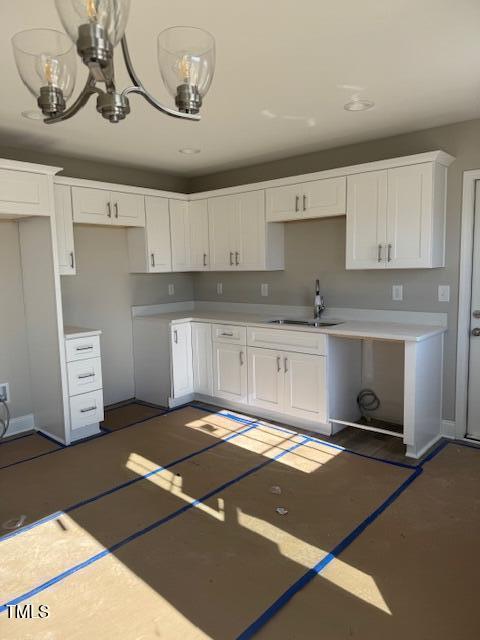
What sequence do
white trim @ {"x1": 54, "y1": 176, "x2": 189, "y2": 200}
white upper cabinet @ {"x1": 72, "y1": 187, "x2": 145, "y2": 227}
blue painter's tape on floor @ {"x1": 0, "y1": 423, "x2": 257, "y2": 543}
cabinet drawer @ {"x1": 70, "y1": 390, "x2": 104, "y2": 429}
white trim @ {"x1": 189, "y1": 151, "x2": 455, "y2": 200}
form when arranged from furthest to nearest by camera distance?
1. white upper cabinet @ {"x1": 72, "y1": 187, "x2": 145, "y2": 227}
2. white trim @ {"x1": 54, "y1": 176, "x2": 189, "y2": 200}
3. cabinet drawer @ {"x1": 70, "y1": 390, "x2": 104, "y2": 429}
4. white trim @ {"x1": 189, "y1": 151, "x2": 455, "y2": 200}
5. blue painter's tape on floor @ {"x1": 0, "y1": 423, "x2": 257, "y2": 543}

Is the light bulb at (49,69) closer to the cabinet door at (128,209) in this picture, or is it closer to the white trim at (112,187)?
the white trim at (112,187)

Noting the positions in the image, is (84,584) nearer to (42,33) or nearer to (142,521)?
(142,521)

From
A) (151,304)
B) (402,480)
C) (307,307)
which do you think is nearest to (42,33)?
(402,480)

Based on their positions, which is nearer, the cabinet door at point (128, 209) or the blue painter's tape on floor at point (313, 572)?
the blue painter's tape on floor at point (313, 572)

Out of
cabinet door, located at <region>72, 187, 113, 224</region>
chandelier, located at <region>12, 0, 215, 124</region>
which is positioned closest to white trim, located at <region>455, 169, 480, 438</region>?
chandelier, located at <region>12, 0, 215, 124</region>

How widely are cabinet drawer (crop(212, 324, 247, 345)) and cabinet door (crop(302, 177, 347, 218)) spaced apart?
1.17m

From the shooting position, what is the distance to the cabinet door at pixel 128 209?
4348 mm

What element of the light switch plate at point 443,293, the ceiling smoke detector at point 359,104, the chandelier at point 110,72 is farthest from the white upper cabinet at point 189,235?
the chandelier at point 110,72

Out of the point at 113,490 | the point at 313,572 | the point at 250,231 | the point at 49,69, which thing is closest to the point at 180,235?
the point at 250,231

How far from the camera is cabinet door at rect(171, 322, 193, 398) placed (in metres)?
4.56

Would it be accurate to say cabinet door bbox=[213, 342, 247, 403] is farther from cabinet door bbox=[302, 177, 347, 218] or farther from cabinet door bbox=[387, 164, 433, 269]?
cabinet door bbox=[387, 164, 433, 269]

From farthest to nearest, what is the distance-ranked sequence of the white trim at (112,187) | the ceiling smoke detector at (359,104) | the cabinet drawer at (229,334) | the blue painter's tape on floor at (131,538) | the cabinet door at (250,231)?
the cabinet door at (250,231) < the cabinet drawer at (229,334) < the white trim at (112,187) < the ceiling smoke detector at (359,104) < the blue painter's tape on floor at (131,538)

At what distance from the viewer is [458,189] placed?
352 centimetres

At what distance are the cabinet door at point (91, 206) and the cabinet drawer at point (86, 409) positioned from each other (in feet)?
4.95
